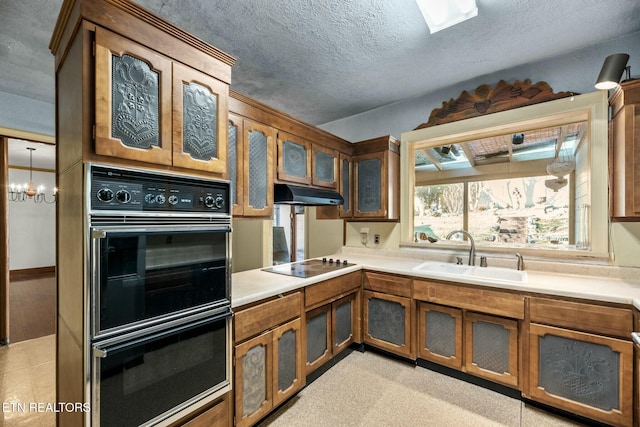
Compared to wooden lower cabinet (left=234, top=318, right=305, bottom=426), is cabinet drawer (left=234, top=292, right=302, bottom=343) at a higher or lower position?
higher

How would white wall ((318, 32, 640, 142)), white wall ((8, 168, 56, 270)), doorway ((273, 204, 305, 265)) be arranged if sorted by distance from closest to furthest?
1. white wall ((318, 32, 640, 142))
2. doorway ((273, 204, 305, 265))
3. white wall ((8, 168, 56, 270))

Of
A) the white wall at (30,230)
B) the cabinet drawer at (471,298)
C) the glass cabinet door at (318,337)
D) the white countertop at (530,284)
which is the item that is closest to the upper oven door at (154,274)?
the white countertop at (530,284)

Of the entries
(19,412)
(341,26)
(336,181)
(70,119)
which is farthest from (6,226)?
(341,26)

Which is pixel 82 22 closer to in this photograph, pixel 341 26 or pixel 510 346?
pixel 341 26

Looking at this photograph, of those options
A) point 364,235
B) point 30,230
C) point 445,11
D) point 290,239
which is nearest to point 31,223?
point 30,230

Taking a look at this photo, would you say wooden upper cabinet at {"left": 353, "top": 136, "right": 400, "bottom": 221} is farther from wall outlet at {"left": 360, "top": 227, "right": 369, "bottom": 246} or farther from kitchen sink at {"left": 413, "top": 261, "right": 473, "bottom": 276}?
kitchen sink at {"left": 413, "top": 261, "right": 473, "bottom": 276}

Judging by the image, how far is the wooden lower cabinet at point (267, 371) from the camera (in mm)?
1676

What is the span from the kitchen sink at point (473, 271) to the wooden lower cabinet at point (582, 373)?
0.48m

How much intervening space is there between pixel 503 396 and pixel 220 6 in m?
3.40

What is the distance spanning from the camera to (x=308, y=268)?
2.60m

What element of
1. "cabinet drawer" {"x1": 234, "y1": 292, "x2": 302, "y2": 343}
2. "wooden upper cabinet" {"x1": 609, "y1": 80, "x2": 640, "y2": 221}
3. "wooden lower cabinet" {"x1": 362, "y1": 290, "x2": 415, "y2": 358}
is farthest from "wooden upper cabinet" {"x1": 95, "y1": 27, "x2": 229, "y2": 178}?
"wooden upper cabinet" {"x1": 609, "y1": 80, "x2": 640, "y2": 221}

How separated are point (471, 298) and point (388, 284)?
69cm

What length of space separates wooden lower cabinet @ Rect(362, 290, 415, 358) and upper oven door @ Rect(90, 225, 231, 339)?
1.60 metres

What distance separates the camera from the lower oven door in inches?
44.0
